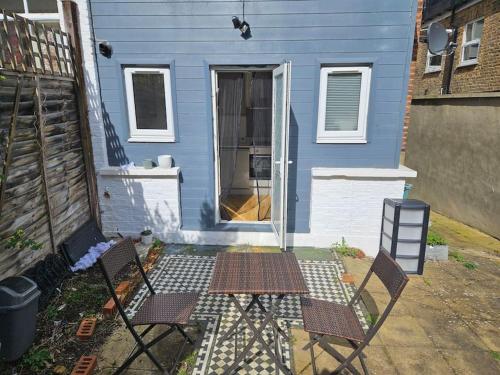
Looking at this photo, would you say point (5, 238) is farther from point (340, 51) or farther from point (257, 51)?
point (340, 51)

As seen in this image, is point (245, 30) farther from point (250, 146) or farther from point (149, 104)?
point (250, 146)

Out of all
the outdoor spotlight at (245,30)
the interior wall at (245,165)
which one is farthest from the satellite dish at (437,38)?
the interior wall at (245,165)

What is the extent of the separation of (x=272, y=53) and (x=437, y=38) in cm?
311

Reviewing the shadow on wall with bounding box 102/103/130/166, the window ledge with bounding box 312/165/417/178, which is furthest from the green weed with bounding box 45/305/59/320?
the window ledge with bounding box 312/165/417/178

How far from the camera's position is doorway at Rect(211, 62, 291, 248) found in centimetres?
501

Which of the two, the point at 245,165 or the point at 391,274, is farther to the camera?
the point at 245,165

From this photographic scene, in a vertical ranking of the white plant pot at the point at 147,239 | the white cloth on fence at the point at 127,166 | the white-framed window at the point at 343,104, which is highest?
the white-framed window at the point at 343,104

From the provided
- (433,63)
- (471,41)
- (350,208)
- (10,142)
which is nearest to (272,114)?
(350,208)

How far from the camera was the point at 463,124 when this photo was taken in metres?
7.68

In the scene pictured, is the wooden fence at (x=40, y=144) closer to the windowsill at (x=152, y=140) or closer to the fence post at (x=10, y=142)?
the fence post at (x=10, y=142)

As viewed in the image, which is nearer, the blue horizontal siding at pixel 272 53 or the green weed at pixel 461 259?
the blue horizontal siding at pixel 272 53

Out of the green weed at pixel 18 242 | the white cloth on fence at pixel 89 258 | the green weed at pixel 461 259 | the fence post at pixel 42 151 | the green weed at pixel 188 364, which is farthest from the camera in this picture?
the green weed at pixel 461 259

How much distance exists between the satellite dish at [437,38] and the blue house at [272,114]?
123 centimetres

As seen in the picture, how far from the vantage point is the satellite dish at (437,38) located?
224 inches
